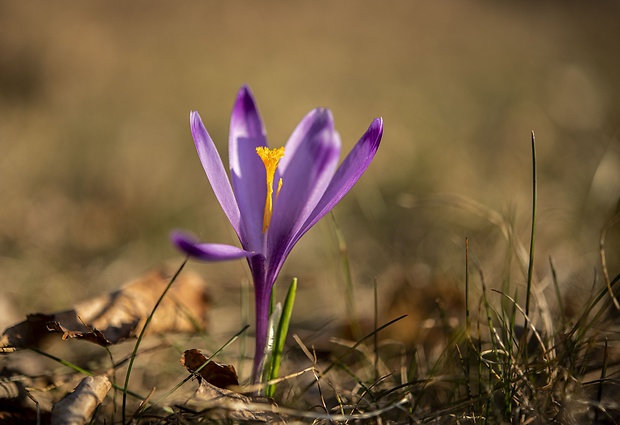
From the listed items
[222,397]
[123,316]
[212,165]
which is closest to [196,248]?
[212,165]

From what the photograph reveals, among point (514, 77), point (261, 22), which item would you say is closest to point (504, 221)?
point (514, 77)

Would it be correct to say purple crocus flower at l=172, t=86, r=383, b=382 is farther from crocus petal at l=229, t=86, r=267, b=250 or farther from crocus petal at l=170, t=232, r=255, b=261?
crocus petal at l=170, t=232, r=255, b=261

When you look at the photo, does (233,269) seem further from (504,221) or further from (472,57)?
(472,57)

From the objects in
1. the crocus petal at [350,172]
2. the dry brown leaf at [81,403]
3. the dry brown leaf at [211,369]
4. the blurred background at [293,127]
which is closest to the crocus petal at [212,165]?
the crocus petal at [350,172]

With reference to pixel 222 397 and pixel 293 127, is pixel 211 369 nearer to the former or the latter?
pixel 222 397

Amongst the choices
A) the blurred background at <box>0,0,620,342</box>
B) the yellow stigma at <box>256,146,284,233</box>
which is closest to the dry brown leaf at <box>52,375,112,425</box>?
the yellow stigma at <box>256,146,284,233</box>
